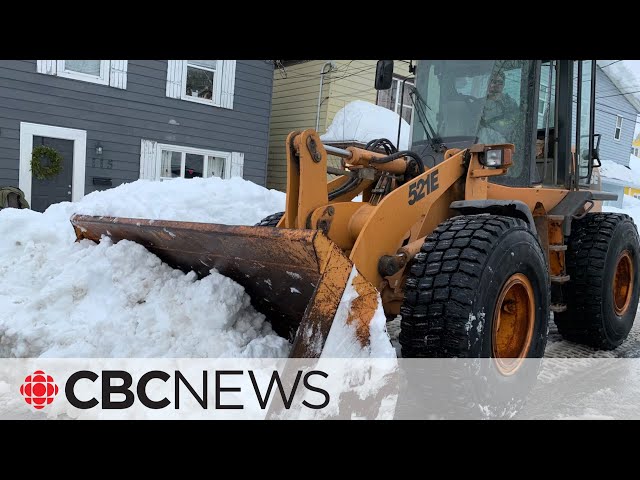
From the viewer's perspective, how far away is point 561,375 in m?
4.38

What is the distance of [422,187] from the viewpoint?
3588 millimetres

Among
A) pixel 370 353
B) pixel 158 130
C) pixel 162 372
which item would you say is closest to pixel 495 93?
pixel 370 353

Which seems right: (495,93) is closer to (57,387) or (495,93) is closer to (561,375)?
(561,375)

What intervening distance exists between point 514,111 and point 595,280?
1.65 m

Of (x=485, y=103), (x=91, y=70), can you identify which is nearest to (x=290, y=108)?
(x=91, y=70)

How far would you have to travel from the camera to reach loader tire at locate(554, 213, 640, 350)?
189 inches

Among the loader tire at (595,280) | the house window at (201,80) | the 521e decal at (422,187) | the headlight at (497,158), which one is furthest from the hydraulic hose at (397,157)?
the house window at (201,80)

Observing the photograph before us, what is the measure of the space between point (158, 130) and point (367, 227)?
852 cm

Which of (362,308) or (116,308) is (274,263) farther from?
(116,308)

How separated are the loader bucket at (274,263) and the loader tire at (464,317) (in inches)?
16.4

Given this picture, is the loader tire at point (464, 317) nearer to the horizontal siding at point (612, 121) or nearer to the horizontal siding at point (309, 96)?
the horizontal siding at point (309, 96)

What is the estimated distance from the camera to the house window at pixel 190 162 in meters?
11.0

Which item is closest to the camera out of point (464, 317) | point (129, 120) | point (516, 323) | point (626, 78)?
point (464, 317)

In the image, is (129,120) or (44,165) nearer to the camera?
(44,165)
